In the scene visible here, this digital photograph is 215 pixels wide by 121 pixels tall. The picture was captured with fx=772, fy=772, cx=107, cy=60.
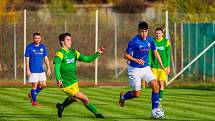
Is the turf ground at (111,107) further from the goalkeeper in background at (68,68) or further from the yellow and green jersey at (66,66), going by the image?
the yellow and green jersey at (66,66)

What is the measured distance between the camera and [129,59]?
664 inches

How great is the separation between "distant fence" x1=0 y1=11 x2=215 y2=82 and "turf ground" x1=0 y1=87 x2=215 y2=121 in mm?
8057

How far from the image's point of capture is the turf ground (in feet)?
55.5

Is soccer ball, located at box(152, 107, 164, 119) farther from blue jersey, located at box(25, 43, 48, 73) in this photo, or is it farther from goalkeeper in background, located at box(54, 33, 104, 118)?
blue jersey, located at box(25, 43, 48, 73)

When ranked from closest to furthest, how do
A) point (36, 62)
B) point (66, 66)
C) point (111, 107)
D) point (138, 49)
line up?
point (66, 66) → point (138, 49) → point (111, 107) → point (36, 62)

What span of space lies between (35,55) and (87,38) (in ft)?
43.4

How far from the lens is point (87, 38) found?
1385 inches

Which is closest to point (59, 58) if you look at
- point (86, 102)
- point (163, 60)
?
point (86, 102)

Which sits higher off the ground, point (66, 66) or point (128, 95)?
point (66, 66)

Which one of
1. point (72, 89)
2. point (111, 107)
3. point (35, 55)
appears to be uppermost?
point (35, 55)

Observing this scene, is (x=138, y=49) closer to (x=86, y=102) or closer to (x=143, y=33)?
(x=143, y=33)

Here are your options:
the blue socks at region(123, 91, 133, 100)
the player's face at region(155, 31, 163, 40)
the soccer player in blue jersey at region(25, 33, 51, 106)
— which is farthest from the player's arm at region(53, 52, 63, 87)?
the soccer player in blue jersey at region(25, 33, 51, 106)

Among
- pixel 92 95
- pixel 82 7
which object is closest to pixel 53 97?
pixel 92 95

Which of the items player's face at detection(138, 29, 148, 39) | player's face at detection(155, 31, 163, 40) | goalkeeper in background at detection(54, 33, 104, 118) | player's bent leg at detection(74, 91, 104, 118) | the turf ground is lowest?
the turf ground
